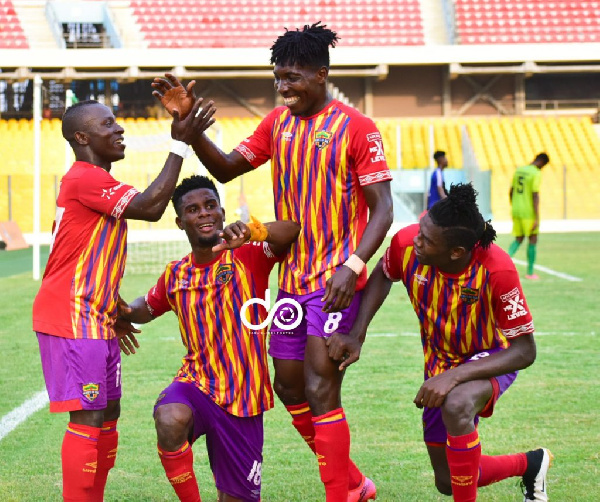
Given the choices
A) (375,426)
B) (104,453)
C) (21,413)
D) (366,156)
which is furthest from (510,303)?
(21,413)

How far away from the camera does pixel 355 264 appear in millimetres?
4129

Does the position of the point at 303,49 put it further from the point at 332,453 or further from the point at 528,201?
the point at 528,201

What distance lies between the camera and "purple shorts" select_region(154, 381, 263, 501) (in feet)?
14.1

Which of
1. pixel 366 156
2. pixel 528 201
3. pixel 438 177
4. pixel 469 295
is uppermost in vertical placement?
pixel 438 177

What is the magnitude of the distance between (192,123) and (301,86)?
1.69ft

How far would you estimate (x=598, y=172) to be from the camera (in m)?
28.6

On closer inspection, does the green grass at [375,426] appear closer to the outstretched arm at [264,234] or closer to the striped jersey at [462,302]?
the striped jersey at [462,302]

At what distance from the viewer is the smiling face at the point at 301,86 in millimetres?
4234

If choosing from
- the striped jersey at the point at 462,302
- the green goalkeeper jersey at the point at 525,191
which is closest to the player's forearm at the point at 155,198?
the striped jersey at the point at 462,302

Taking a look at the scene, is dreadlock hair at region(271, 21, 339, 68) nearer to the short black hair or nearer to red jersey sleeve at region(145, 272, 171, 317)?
the short black hair

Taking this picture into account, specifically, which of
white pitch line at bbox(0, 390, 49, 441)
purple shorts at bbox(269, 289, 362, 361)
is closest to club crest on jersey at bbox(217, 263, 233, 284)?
purple shorts at bbox(269, 289, 362, 361)

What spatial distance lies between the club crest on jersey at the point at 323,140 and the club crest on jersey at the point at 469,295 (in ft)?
2.92

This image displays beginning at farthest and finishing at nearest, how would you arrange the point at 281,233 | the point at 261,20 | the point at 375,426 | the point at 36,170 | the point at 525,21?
the point at 525,21
the point at 261,20
the point at 36,170
the point at 375,426
the point at 281,233

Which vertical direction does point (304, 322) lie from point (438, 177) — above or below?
below
